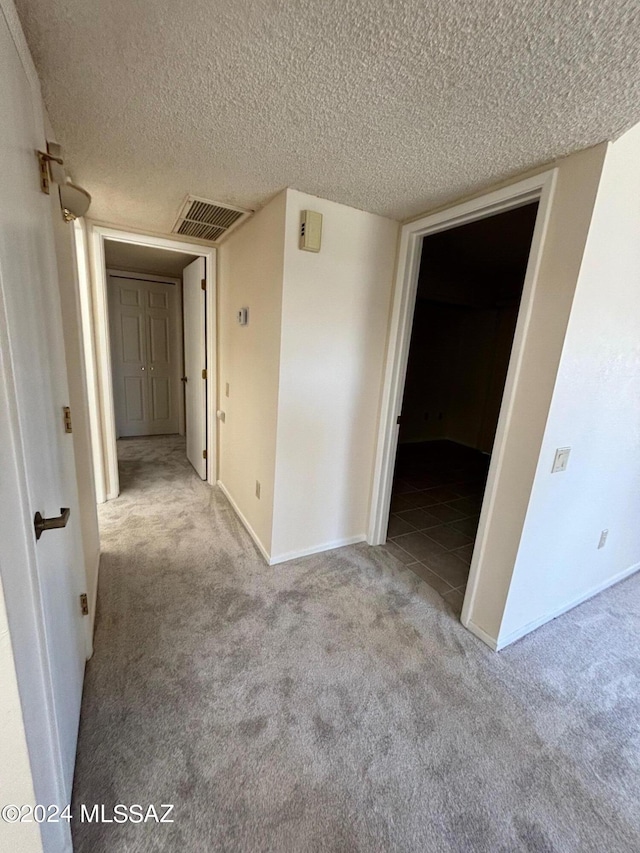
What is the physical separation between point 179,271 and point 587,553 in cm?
494

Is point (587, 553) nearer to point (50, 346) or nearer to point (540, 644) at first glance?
point (540, 644)

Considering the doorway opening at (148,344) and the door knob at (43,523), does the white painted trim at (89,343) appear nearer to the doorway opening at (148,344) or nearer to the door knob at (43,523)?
the doorway opening at (148,344)

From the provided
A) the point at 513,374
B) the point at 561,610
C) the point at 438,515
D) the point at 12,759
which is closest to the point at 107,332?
the point at 12,759

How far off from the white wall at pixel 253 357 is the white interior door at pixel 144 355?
2.18m

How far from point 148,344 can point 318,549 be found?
393 cm

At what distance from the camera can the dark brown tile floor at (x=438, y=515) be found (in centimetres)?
242

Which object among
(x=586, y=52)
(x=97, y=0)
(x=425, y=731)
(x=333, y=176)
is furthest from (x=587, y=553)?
(x=97, y=0)

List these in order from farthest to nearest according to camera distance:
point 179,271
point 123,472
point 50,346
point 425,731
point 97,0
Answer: point 179,271, point 123,472, point 425,731, point 50,346, point 97,0

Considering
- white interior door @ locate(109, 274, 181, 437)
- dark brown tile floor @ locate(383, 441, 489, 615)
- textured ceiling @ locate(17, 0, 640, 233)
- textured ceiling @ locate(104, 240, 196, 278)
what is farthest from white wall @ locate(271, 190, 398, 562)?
white interior door @ locate(109, 274, 181, 437)

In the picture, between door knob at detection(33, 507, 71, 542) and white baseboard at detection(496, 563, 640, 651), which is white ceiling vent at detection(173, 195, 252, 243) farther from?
white baseboard at detection(496, 563, 640, 651)

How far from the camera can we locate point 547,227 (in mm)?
1483

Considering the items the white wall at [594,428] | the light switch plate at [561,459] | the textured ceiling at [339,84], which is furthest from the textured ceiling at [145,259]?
the light switch plate at [561,459]

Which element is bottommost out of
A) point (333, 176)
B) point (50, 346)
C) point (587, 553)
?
point (587, 553)

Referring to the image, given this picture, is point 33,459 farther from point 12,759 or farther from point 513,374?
point 513,374
